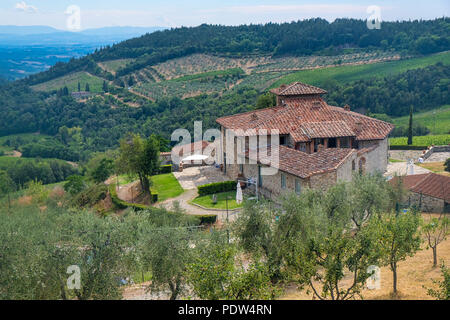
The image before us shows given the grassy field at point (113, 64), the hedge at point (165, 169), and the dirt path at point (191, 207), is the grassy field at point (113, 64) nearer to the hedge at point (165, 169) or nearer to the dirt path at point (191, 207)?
the hedge at point (165, 169)

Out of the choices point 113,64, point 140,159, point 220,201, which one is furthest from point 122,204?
point 113,64

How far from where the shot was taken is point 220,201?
28688mm

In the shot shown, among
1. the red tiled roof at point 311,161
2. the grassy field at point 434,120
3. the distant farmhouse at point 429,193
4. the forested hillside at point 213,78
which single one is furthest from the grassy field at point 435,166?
the forested hillside at point 213,78

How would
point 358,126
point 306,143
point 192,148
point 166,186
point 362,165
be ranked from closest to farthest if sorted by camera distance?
point 306,143
point 362,165
point 358,126
point 166,186
point 192,148

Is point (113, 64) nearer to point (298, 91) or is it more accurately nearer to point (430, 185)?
point (298, 91)

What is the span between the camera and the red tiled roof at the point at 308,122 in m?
30.5

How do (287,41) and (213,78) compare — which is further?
(287,41)

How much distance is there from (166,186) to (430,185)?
1734 centimetres

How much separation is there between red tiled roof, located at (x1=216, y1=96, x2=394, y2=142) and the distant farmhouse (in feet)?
20.2

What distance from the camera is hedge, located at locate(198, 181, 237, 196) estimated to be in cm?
2994

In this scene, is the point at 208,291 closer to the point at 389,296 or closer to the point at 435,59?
the point at 389,296

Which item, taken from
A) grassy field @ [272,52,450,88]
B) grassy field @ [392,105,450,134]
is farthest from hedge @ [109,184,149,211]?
grassy field @ [272,52,450,88]

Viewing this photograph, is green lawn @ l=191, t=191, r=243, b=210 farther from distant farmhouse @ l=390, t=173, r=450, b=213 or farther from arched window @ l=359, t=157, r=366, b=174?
distant farmhouse @ l=390, t=173, r=450, b=213

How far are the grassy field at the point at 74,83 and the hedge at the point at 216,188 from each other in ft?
284
